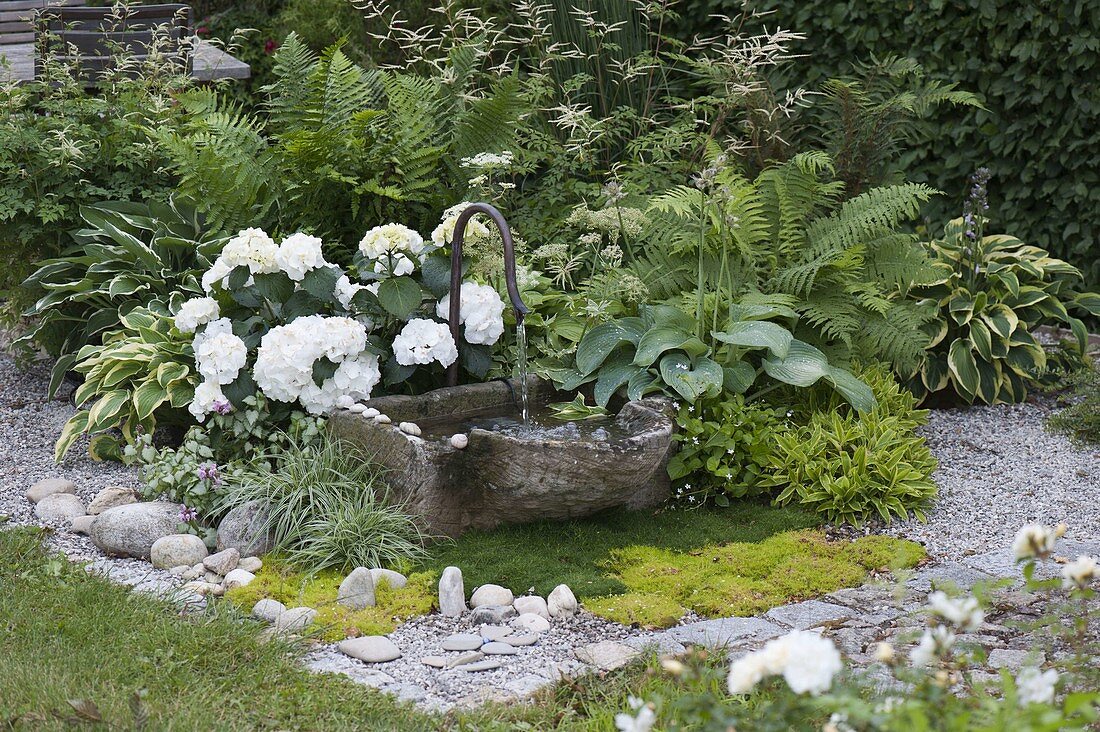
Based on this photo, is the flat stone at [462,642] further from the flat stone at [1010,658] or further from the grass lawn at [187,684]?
the flat stone at [1010,658]

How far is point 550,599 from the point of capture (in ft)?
10.7

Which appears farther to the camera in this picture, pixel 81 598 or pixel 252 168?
pixel 252 168

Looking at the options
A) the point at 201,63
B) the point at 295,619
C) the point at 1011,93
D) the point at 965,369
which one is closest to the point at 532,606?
the point at 295,619

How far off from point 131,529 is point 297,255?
1.16 m

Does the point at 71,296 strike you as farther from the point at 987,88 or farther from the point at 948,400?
the point at 987,88

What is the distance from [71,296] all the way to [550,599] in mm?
2937

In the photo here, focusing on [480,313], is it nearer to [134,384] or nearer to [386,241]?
[386,241]

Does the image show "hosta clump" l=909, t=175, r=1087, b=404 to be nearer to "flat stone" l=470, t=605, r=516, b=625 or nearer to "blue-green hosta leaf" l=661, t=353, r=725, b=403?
"blue-green hosta leaf" l=661, t=353, r=725, b=403

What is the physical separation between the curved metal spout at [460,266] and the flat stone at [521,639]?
122cm

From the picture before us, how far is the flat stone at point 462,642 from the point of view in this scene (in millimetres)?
2998

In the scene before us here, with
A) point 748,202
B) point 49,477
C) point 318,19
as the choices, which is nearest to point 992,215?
point 748,202

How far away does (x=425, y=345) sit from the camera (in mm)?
4027

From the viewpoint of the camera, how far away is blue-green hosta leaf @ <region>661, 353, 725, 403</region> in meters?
4.02

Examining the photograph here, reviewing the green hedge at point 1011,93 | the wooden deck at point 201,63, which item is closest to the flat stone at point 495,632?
the wooden deck at point 201,63
